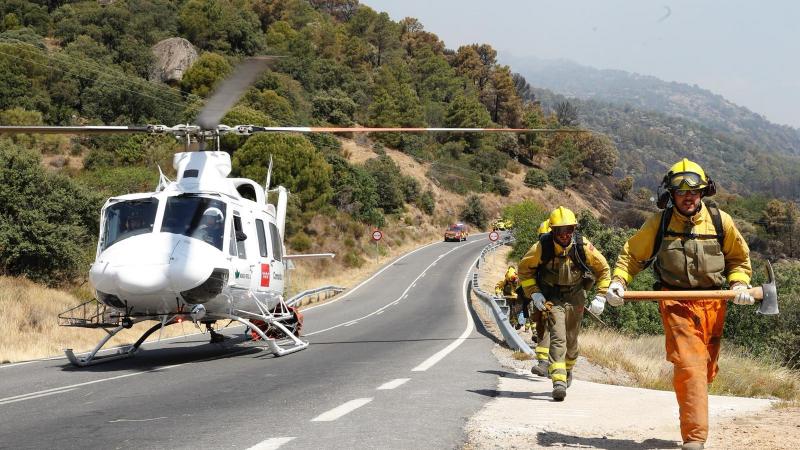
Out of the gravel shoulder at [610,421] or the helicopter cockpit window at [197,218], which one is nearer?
the gravel shoulder at [610,421]

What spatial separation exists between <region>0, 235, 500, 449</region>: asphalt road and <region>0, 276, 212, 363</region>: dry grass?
226 cm

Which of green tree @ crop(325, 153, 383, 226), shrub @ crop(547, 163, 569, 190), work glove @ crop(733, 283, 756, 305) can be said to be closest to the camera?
work glove @ crop(733, 283, 756, 305)

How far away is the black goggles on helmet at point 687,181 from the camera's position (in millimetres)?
6203

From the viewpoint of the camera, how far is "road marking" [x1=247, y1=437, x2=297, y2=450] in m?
5.57

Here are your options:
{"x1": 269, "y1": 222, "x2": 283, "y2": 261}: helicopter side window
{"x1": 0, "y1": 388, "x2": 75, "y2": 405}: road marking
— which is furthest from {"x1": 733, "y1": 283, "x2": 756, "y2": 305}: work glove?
{"x1": 269, "y1": 222, "x2": 283, "y2": 261}: helicopter side window

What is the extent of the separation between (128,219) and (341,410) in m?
5.83

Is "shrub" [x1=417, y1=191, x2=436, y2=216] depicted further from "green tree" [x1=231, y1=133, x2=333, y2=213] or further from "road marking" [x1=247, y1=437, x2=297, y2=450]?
"road marking" [x1=247, y1=437, x2=297, y2=450]

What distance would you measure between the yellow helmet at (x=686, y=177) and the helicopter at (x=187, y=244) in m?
5.06

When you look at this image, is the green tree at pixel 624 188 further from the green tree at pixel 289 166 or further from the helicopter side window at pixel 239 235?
the helicopter side window at pixel 239 235

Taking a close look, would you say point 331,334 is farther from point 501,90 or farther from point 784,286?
point 501,90

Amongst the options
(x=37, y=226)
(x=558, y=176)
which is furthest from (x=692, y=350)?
(x=558, y=176)

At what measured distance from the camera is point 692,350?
19.6 ft

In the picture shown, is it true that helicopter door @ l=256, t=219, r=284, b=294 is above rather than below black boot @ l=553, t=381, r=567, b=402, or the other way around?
above

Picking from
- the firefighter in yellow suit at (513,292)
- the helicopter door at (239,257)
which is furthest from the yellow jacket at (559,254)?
the firefighter in yellow suit at (513,292)
